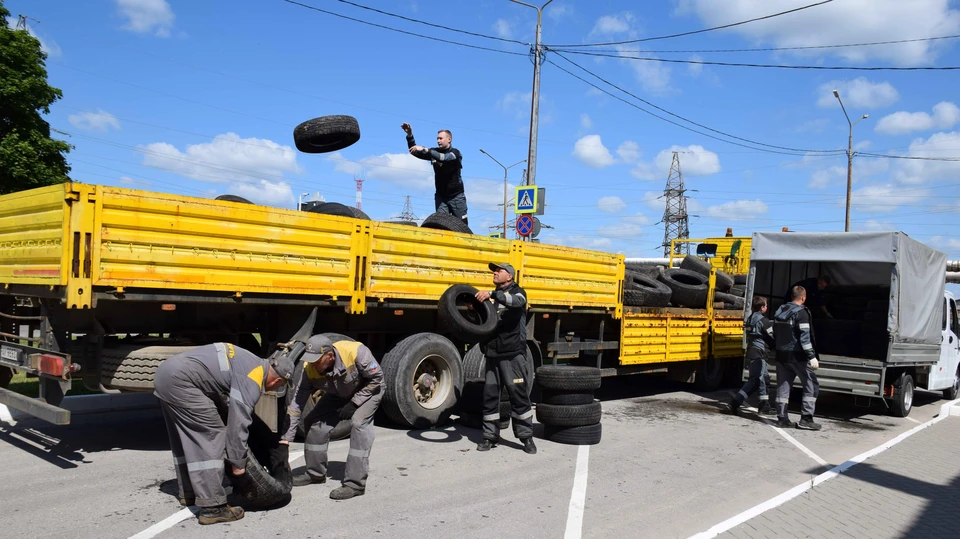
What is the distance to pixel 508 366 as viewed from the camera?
7125mm

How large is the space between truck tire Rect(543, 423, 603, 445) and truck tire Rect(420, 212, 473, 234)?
2.81 metres

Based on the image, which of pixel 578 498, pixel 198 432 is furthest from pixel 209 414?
pixel 578 498

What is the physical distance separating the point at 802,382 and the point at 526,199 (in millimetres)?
7637

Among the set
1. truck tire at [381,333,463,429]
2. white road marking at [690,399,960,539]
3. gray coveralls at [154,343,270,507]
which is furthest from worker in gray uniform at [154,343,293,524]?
white road marking at [690,399,960,539]

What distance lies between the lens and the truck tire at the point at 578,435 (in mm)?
7434

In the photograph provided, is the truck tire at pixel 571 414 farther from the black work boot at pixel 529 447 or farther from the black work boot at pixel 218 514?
the black work boot at pixel 218 514

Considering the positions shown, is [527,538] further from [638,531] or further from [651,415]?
[651,415]

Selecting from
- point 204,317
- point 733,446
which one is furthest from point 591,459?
point 204,317

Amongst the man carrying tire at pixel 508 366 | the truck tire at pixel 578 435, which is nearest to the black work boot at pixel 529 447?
the man carrying tire at pixel 508 366

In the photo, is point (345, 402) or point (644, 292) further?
point (644, 292)

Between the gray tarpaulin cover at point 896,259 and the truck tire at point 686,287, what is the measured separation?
1314 mm

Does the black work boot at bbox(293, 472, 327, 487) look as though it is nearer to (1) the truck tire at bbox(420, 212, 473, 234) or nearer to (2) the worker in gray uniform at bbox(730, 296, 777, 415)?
(1) the truck tire at bbox(420, 212, 473, 234)

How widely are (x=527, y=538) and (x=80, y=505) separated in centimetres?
301

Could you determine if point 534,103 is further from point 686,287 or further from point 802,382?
point 802,382
